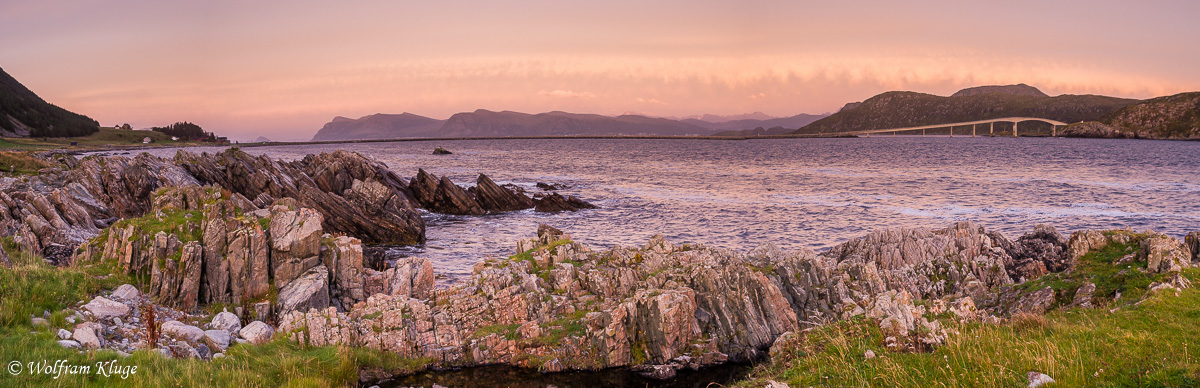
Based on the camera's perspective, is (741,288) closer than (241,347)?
No

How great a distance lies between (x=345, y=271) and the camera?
68.8 ft

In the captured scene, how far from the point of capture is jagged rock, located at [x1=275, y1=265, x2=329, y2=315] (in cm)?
1866

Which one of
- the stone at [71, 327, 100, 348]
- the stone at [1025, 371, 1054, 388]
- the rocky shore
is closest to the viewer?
the stone at [1025, 371, 1054, 388]

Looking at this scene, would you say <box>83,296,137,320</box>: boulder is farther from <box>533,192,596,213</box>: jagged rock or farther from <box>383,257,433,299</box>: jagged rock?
<box>533,192,596,213</box>: jagged rock

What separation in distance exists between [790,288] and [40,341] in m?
19.8

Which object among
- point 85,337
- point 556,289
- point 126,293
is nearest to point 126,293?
point 126,293

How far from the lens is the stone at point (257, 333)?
51.8ft

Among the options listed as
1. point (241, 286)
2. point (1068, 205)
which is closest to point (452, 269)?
point (241, 286)

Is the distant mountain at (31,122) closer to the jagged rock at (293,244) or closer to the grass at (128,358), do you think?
the jagged rock at (293,244)

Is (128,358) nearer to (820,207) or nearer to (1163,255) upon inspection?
(1163,255)

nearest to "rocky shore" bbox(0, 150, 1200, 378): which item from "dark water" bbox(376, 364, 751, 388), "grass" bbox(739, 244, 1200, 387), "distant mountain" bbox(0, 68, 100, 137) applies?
"dark water" bbox(376, 364, 751, 388)

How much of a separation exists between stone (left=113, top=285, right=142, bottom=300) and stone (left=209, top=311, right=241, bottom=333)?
2587mm

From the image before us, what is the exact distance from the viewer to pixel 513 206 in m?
54.1

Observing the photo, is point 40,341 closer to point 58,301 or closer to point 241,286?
point 58,301
